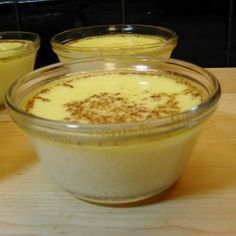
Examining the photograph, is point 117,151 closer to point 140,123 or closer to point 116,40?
point 140,123

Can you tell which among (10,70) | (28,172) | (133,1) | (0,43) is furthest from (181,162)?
(133,1)

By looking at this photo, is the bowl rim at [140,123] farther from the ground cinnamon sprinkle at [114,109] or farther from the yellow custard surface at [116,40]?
the yellow custard surface at [116,40]

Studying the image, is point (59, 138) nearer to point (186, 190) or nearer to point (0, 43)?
point (186, 190)

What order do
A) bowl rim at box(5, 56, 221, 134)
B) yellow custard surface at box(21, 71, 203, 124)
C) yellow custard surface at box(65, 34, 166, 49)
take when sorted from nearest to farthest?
bowl rim at box(5, 56, 221, 134) → yellow custard surface at box(21, 71, 203, 124) → yellow custard surface at box(65, 34, 166, 49)

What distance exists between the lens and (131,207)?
515mm

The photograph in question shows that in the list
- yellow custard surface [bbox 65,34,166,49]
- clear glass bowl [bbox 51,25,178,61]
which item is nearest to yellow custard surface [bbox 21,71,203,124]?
clear glass bowl [bbox 51,25,178,61]

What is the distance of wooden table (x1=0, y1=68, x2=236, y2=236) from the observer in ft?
1.58

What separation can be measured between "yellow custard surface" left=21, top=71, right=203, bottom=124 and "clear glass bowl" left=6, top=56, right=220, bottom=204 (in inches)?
2.2

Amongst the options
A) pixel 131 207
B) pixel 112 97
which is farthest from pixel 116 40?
pixel 131 207

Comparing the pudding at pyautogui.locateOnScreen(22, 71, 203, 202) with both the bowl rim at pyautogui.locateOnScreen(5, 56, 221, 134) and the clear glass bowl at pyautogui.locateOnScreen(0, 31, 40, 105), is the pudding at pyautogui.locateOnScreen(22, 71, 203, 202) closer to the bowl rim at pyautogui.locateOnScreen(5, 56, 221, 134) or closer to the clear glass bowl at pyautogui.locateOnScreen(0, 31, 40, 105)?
the bowl rim at pyautogui.locateOnScreen(5, 56, 221, 134)

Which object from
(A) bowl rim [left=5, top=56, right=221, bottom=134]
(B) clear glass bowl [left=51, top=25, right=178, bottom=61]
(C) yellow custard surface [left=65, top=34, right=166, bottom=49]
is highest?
(A) bowl rim [left=5, top=56, right=221, bottom=134]

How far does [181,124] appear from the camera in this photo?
0.46 meters

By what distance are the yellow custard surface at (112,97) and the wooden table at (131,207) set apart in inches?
3.2

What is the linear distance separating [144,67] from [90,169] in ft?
0.87
